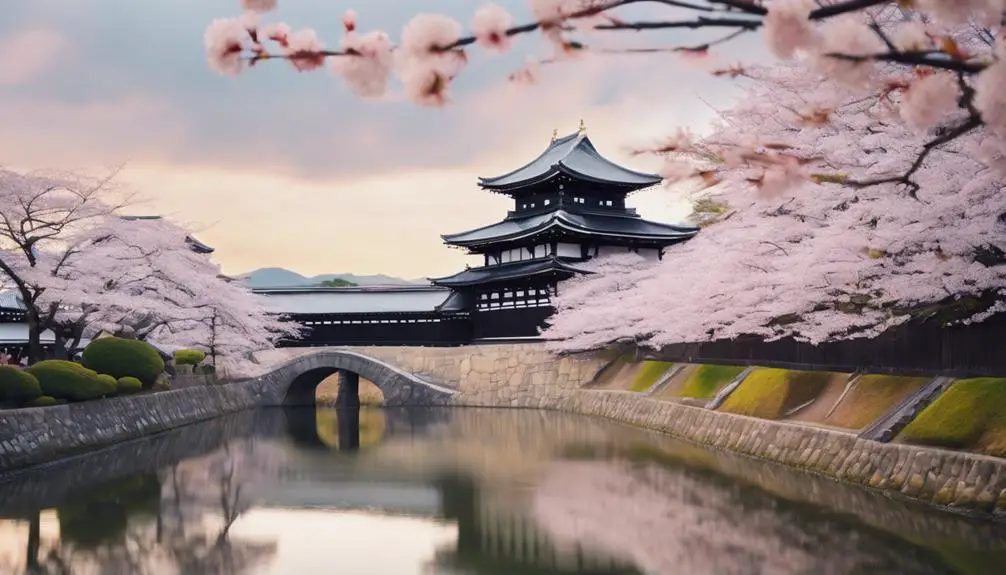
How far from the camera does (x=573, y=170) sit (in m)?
35.1

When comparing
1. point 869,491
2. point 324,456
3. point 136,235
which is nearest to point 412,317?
point 136,235

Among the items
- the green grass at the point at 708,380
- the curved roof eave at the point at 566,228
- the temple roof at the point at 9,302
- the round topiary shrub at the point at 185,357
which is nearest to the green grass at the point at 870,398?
the green grass at the point at 708,380

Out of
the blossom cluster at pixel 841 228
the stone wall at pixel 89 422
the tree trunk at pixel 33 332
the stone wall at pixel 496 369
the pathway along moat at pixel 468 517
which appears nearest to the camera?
the pathway along moat at pixel 468 517

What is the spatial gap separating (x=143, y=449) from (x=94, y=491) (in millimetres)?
5972

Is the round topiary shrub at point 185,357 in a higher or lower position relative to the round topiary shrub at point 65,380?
higher

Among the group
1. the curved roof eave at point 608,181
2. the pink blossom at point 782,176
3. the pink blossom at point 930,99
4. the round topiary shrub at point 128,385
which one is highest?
the curved roof eave at point 608,181

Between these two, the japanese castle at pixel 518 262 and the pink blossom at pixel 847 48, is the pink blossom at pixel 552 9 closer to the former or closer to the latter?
the pink blossom at pixel 847 48

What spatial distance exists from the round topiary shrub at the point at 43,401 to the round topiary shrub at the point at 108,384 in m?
1.74

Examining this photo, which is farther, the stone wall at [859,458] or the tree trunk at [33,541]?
the stone wall at [859,458]

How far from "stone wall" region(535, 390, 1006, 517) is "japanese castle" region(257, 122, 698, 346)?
39.5 ft

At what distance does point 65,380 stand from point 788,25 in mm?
18413

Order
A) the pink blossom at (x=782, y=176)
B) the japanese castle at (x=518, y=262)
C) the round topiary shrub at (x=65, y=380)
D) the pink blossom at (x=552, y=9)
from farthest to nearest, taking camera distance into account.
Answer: the japanese castle at (x=518, y=262) → the round topiary shrub at (x=65, y=380) → the pink blossom at (x=782, y=176) → the pink blossom at (x=552, y=9)

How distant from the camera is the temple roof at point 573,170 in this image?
3572 cm

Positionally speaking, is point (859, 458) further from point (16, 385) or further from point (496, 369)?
point (496, 369)
